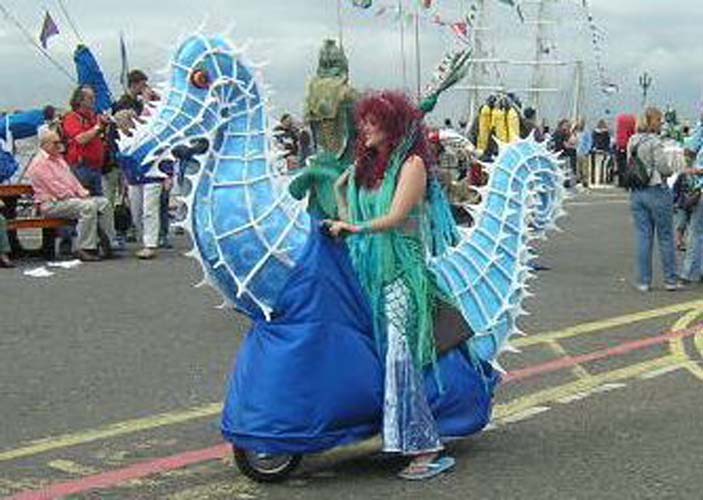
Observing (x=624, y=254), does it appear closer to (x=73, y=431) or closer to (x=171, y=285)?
(x=171, y=285)

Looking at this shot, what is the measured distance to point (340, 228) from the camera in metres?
5.16

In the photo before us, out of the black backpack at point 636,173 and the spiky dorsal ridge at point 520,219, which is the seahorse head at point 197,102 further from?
the black backpack at point 636,173

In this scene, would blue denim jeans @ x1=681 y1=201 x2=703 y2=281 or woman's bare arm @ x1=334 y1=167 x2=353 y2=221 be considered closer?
woman's bare arm @ x1=334 y1=167 x2=353 y2=221

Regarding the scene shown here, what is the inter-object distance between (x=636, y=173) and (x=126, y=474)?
7468 mm

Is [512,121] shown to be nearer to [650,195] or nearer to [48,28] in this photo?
[650,195]

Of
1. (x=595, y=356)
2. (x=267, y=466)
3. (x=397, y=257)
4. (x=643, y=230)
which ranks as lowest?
(x=595, y=356)

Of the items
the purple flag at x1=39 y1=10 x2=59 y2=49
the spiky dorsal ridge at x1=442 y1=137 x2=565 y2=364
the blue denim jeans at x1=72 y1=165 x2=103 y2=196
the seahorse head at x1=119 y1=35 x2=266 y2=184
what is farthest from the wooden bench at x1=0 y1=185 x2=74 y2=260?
the seahorse head at x1=119 y1=35 x2=266 y2=184

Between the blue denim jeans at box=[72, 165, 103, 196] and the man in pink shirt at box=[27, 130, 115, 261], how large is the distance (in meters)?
0.34

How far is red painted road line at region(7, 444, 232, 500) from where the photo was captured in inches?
206

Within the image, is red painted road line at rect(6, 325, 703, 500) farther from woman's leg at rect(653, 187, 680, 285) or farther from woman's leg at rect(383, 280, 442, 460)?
woman's leg at rect(653, 187, 680, 285)

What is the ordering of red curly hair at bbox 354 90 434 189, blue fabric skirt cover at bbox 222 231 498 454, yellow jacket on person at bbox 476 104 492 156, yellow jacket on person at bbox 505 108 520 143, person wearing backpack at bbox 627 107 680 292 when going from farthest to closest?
yellow jacket on person at bbox 476 104 492 156 < yellow jacket on person at bbox 505 108 520 143 < person wearing backpack at bbox 627 107 680 292 < red curly hair at bbox 354 90 434 189 < blue fabric skirt cover at bbox 222 231 498 454

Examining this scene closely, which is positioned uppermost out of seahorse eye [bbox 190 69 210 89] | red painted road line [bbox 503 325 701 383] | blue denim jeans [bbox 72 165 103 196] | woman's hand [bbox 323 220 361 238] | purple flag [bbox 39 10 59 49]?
purple flag [bbox 39 10 59 49]

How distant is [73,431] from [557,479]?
8.42 feet

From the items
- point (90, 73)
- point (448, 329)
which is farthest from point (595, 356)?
point (90, 73)
